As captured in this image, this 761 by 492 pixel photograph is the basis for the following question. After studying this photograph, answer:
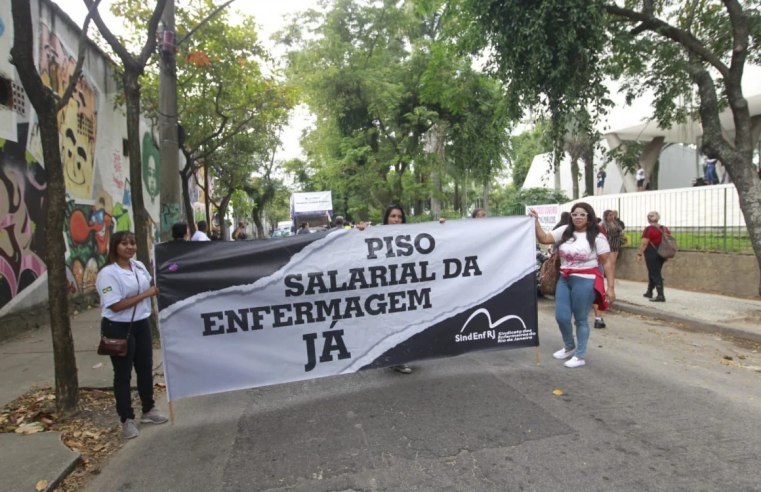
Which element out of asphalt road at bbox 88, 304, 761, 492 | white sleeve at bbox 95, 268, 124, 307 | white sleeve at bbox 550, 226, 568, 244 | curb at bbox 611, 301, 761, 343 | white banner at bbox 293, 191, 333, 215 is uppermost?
white banner at bbox 293, 191, 333, 215

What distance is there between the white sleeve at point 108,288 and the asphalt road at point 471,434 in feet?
→ 3.90

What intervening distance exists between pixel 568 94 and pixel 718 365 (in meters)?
4.47

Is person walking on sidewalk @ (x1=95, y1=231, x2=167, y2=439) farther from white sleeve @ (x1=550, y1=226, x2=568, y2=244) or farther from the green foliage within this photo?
the green foliage

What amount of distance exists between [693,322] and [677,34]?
4721 mm

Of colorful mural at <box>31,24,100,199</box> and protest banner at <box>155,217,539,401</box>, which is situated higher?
colorful mural at <box>31,24,100,199</box>

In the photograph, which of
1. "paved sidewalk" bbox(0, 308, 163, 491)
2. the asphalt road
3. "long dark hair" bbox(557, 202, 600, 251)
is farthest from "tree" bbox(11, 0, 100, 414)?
"long dark hair" bbox(557, 202, 600, 251)

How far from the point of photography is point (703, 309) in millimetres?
8523

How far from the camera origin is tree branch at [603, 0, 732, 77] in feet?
25.3

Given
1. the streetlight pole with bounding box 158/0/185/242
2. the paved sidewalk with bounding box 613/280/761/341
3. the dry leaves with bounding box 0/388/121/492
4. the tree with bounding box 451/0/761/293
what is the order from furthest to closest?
the streetlight pole with bounding box 158/0/185/242 < the paved sidewalk with bounding box 613/280/761/341 < the tree with bounding box 451/0/761/293 < the dry leaves with bounding box 0/388/121/492

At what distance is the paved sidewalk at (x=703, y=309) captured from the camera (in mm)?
7308

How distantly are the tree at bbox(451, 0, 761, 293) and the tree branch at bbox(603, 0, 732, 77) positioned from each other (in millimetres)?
15

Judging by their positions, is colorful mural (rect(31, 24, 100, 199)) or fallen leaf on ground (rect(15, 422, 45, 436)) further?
colorful mural (rect(31, 24, 100, 199))

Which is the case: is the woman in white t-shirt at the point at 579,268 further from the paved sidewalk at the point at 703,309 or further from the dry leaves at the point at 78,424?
the dry leaves at the point at 78,424

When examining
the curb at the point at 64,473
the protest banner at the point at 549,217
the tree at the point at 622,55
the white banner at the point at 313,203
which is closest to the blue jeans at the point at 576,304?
the tree at the point at 622,55
